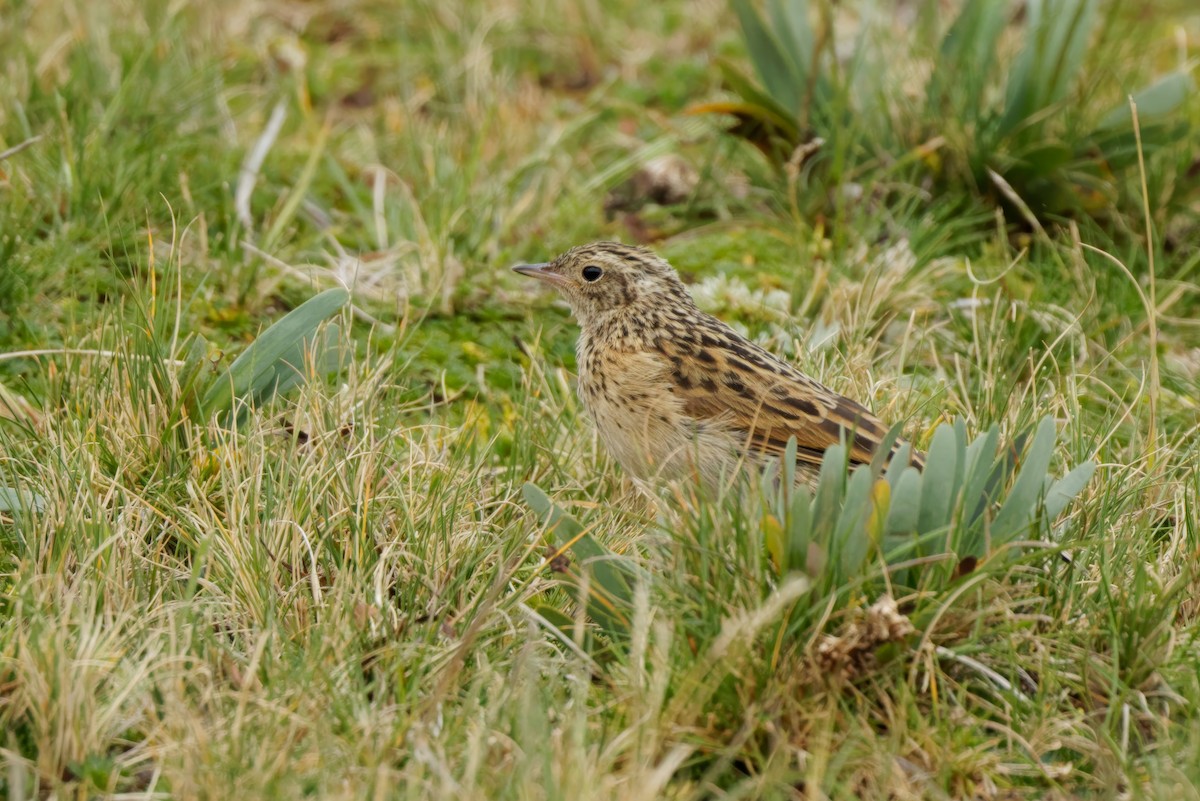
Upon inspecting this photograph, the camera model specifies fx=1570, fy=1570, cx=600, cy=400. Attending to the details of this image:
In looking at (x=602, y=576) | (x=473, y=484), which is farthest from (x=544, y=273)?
(x=602, y=576)

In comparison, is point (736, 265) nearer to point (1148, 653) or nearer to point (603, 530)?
point (603, 530)

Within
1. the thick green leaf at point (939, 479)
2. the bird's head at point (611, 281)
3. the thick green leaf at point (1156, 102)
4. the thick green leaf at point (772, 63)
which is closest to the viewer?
the thick green leaf at point (939, 479)

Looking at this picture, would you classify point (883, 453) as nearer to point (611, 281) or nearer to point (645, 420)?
point (645, 420)

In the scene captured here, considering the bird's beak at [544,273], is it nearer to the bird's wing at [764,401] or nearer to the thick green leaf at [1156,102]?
the bird's wing at [764,401]

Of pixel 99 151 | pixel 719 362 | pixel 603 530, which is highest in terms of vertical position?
pixel 99 151

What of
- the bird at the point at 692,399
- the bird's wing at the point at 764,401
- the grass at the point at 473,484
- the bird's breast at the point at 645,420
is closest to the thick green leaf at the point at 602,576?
the grass at the point at 473,484

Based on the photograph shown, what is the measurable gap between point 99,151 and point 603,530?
3.09m

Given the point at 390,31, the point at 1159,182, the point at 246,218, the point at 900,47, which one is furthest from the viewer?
the point at 390,31

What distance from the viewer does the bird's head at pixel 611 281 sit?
566cm

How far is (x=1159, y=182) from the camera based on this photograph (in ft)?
23.7

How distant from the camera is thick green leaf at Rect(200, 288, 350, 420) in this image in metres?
5.07

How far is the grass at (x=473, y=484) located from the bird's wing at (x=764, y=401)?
40 centimetres

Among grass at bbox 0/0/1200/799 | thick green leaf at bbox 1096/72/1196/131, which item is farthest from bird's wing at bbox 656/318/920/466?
thick green leaf at bbox 1096/72/1196/131

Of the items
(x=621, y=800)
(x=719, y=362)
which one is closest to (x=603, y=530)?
(x=719, y=362)
